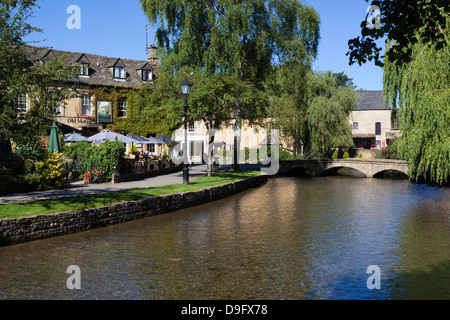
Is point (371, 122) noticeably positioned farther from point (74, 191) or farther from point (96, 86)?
point (74, 191)

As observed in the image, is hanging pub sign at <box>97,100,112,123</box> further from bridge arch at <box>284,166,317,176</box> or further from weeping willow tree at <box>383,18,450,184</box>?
weeping willow tree at <box>383,18,450,184</box>

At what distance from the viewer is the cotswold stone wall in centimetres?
1294

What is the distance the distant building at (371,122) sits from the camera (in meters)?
66.5

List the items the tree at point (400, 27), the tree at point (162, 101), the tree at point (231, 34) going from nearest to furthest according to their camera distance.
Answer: the tree at point (400, 27), the tree at point (162, 101), the tree at point (231, 34)

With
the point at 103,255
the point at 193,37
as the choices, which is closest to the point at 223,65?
→ the point at 193,37

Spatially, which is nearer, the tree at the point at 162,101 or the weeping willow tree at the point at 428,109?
the weeping willow tree at the point at 428,109

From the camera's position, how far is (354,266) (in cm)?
1129

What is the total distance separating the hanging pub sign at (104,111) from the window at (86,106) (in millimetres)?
789

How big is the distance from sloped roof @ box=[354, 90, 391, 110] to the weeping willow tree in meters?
43.2

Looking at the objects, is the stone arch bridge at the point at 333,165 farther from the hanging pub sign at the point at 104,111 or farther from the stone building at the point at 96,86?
the hanging pub sign at the point at 104,111

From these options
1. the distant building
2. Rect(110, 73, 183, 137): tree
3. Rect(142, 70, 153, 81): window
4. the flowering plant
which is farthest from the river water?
the distant building

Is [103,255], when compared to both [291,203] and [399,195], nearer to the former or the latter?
[291,203]

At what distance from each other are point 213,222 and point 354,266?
707 centimetres

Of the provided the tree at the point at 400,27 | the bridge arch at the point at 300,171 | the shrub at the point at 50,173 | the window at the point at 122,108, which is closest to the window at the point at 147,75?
the window at the point at 122,108
